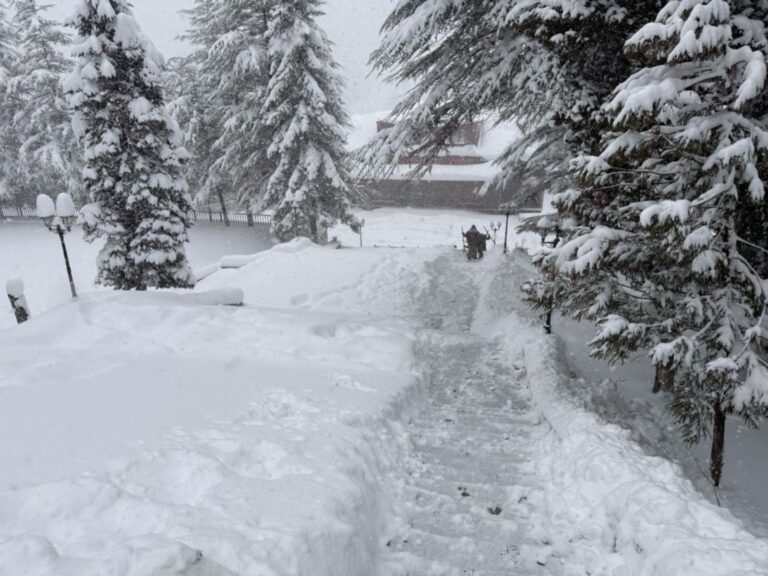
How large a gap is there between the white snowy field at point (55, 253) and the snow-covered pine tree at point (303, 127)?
16.4 ft

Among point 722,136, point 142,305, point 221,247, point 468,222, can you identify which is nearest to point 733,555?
point 722,136

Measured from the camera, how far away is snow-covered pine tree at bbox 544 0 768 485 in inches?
166

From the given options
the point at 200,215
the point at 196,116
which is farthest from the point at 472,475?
the point at 200,215

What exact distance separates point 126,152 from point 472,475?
14.6 meters

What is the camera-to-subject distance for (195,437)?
4684mm

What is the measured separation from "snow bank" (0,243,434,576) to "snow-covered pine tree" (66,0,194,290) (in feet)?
21.7

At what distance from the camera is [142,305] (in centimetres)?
863

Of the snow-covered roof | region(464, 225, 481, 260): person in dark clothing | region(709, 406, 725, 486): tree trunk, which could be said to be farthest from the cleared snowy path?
the snow-covered roof

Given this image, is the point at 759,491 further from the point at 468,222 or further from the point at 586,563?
the point at 468,222

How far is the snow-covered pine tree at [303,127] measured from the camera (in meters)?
19.2

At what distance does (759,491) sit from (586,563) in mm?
4355

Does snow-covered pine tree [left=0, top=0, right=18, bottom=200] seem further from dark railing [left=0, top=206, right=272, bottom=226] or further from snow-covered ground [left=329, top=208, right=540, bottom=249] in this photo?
snow-covered ground [left=329, top=208, right=540, bottom=249]

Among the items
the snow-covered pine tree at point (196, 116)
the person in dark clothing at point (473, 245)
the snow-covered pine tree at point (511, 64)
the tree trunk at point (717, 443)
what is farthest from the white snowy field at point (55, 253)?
the tree trunk at point (717, 443)

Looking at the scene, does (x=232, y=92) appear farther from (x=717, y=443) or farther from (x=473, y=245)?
(x=717, y=443)
